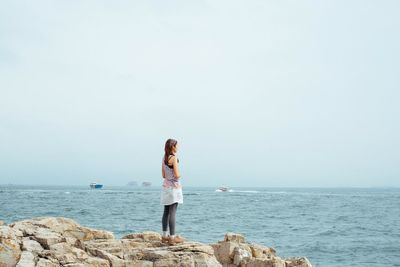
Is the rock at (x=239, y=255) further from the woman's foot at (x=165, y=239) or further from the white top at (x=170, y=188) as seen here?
the white top at (x=170, y=188)

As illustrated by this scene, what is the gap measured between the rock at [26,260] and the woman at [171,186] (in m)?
3.57

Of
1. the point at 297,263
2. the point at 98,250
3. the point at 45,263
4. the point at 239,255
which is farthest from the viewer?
the point at 297,263

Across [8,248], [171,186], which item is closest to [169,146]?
[171,186]

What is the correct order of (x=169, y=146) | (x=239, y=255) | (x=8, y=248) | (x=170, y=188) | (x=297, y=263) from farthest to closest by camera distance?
(x=297, y=263) → (x=239, y=255) → (x=170, y=188) → (x=169, y=146) → (x=8, y=248)

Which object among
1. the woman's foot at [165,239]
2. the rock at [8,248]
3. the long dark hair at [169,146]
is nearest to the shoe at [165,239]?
the woman's foot at [165,239]

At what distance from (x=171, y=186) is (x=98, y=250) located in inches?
98.4

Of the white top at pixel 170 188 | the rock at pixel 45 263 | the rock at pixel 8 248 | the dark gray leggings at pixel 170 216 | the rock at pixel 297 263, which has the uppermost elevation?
the white top at pixel 170 188

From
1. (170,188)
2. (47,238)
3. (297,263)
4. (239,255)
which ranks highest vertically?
(170,188)

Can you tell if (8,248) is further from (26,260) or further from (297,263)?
Result: (297,263)

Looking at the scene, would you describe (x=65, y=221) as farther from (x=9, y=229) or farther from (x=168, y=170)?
(x=168, y=170)

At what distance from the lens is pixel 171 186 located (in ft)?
44.5

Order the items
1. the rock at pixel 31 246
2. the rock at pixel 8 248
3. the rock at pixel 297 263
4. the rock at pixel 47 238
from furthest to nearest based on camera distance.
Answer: the rock at pixel 297 263, the rock at pixel 47 238, the rock at pixel 31 246, the rock at pixel 8 248

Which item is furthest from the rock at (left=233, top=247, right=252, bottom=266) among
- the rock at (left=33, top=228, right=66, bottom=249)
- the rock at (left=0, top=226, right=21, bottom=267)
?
the rock at (left=0, top=226, right=21, bottom=267)

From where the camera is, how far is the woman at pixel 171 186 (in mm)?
13320
